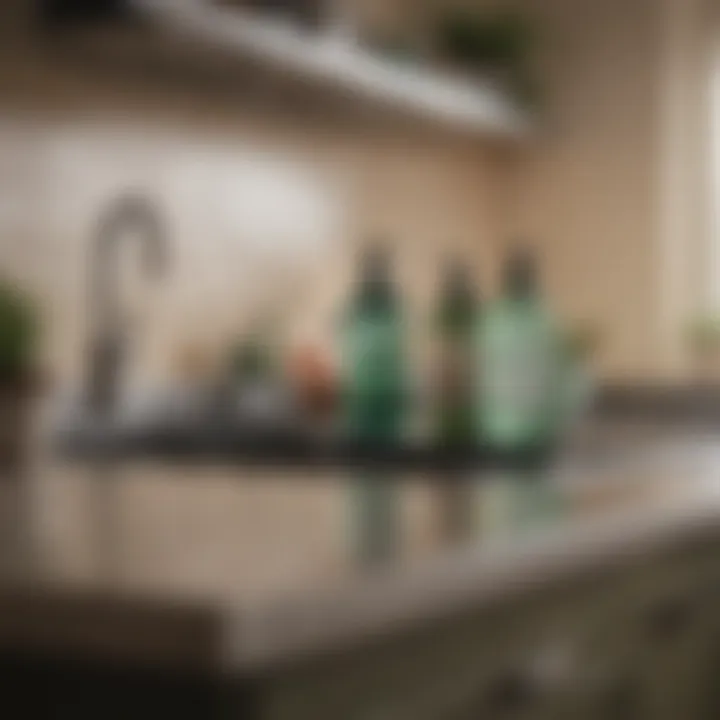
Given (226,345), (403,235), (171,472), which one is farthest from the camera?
(403,235)

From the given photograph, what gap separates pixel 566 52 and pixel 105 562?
269 cm

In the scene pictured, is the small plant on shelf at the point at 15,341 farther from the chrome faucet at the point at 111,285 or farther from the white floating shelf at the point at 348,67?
the white floating shelf at the point at 348,67

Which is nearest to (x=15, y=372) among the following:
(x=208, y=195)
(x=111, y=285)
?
(x=111, y=285)

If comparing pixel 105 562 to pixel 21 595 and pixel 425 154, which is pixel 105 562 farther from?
pixel 425 154

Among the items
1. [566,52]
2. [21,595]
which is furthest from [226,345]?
[21,595]

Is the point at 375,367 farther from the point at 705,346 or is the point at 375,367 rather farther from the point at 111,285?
the point at 705,346

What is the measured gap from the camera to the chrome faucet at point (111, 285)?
2168 millimetres

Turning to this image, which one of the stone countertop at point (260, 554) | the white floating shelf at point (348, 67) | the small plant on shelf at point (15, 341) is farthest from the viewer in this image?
the white floating shelf at point (348, 67)

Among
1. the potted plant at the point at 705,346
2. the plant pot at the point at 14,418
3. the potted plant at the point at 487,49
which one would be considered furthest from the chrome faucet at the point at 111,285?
the potted plant at the point at 705,346

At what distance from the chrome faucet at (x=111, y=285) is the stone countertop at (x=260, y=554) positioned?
1.65 feet

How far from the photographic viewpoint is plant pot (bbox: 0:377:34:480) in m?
1.86

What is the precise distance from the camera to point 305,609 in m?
0.91

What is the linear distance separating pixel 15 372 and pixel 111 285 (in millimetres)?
450

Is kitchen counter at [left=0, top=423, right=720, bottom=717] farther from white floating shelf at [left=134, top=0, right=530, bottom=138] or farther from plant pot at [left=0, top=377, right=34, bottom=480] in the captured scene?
white floating shelf at [left=134, top=0, right=530, bottom=138]
